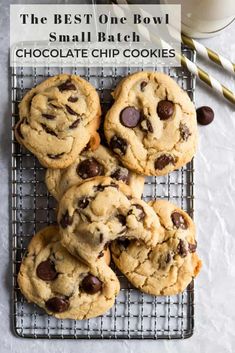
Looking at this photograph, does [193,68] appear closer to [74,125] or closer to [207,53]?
[207,53]

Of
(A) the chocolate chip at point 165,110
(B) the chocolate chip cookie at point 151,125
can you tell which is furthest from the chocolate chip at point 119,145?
(A) the chocolate chip at point 165,110

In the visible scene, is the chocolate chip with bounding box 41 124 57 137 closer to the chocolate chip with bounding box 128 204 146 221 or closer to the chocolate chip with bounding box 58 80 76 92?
the chocolate chip with bounding box 58 80 76 92

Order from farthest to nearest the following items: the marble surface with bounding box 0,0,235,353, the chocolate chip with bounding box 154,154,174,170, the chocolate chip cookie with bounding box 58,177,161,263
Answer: the marble surface with bounding box 0,0,235,353, the chocolate chip with bounding box 154,154,174,170, the chocolate chip cookie with bounding box 58,177,161,263

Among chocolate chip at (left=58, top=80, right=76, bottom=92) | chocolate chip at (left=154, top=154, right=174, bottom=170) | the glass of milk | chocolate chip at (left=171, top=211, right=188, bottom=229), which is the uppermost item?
the glass of milk

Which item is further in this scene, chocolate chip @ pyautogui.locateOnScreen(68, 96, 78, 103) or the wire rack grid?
the wire rack grid

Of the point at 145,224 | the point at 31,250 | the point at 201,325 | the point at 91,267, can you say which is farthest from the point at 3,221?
the point at 201,325

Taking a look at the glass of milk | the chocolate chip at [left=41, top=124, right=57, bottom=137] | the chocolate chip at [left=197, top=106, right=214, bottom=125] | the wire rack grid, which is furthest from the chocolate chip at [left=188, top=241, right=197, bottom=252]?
the glass of milk

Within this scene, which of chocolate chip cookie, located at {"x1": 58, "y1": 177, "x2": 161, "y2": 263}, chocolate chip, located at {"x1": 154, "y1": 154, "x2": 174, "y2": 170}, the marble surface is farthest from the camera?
the marble surface

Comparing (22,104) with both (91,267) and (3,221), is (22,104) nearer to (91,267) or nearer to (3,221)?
(3,221)
